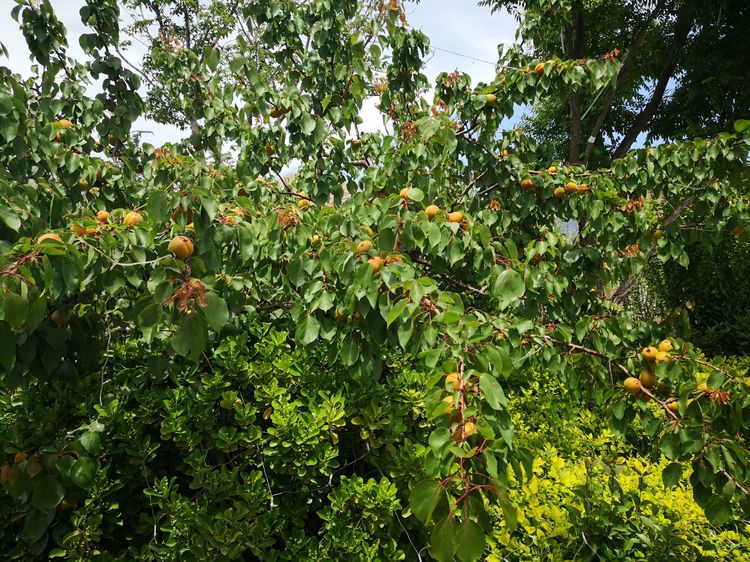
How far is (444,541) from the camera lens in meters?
0.83

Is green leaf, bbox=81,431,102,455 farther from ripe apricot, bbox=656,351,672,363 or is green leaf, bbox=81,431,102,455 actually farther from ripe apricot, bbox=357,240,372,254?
ripe apricot, bbox=656,351,672,363

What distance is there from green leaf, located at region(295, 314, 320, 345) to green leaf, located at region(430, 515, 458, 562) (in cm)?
79

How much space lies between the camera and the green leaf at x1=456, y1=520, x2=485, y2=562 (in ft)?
2.63

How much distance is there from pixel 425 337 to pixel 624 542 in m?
1.09

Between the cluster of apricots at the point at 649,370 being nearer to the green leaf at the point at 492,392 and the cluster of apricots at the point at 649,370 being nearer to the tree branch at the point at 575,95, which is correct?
the green leaf at the point at 492,392

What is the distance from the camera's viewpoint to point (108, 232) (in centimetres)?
142

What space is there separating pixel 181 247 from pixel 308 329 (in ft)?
1.49

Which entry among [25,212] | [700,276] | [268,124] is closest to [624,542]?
[25,212]

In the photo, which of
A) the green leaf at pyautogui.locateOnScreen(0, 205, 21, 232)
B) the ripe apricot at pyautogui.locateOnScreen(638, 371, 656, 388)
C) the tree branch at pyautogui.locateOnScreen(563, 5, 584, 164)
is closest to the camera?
the green leaf at pyautogui.locateOnScreen(0, 205, 21, 232)

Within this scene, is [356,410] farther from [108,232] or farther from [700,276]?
[700,276]

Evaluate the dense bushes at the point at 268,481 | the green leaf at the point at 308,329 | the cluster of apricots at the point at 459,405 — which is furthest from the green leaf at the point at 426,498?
the dense bushes at the point at 268,481

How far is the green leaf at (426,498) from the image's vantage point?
0.84m

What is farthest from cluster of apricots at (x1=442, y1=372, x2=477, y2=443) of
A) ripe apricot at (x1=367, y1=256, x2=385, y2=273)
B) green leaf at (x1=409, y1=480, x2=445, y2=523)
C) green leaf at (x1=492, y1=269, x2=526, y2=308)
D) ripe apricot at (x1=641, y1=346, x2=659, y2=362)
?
ripe apricot at (x1=641, y1=346, x2=659, y2=362)

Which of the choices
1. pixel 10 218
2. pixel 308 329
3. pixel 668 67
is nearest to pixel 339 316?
pixel 308 329
